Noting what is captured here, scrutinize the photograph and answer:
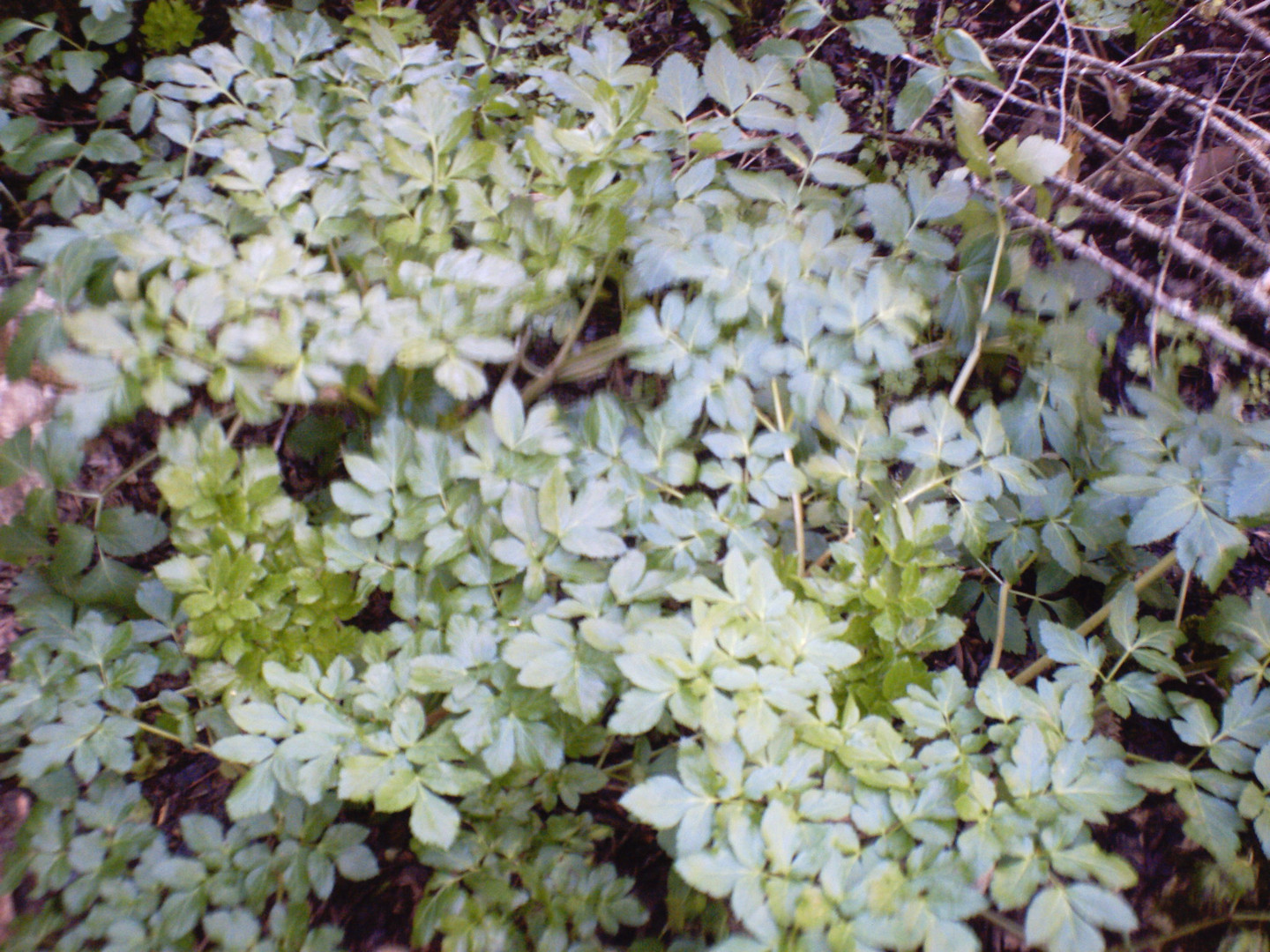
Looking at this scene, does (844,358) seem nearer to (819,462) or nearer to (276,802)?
(819,462)

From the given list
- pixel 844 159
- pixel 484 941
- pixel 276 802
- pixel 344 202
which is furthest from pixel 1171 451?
pixel 276 802

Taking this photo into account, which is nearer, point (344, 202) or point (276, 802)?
point (276, 802)

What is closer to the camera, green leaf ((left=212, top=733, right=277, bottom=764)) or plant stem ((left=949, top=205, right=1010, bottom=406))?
green leaf ((left=212, top=733, right=277, bottom=764))

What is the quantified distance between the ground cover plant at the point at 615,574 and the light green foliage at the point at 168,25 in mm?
579

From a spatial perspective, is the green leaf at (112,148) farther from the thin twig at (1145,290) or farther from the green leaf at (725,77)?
the thin twig at (1145,290)

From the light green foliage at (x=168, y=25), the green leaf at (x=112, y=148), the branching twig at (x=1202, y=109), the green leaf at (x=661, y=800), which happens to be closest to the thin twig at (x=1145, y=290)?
the branching twig at (x=1202, y=109)

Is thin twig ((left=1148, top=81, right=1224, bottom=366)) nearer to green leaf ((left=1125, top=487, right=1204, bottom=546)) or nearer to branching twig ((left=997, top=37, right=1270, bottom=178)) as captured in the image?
branching twig ((left=997, top=37, right=1270, bottom=178))

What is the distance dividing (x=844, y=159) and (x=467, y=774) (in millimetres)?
2033

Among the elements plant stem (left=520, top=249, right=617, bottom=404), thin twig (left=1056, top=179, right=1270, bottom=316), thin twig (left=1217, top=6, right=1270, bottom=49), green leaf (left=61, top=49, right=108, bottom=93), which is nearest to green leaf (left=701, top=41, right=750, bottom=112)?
plant stem (left=520, top=249, right=617, bottom=404)

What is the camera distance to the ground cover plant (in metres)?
1.06

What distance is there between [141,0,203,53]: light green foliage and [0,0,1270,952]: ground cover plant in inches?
22.8

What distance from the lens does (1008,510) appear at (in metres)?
1.50

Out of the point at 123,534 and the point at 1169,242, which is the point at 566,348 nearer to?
the point at 123,534

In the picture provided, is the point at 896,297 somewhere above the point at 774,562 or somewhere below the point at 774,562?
above
